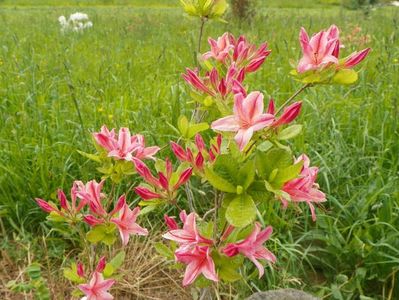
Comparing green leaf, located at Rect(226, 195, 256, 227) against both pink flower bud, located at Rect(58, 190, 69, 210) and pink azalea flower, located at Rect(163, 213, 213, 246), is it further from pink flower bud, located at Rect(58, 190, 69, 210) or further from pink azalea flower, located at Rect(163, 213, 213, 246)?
pink flower bud, located at Rect(58, 190, 69, 210)

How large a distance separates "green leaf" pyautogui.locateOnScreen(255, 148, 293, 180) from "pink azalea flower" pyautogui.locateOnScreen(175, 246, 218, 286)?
208 millimetres

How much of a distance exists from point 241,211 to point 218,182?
0.24 feet

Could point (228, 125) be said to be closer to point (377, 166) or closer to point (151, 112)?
point (377, 166)

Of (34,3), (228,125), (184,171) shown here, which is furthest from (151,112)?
(34,3)

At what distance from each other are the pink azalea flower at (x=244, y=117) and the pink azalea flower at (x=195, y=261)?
0.24 metres

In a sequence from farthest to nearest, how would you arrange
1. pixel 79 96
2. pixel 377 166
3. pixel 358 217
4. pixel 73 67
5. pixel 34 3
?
pixel 34 3, pixel 73 67, pixel 79 96, pixel 377 166, pixel 358 217

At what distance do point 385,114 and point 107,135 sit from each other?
6.23 ft

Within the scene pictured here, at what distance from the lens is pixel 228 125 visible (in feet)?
3.46

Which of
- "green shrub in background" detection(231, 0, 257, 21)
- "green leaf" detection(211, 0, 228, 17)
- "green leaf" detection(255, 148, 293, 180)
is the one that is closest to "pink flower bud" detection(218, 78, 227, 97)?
"green leaf" detection(255, 148, 293, 180)

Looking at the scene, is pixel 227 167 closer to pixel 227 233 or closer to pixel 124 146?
pixel 227 233

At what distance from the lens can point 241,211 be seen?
1034 millimetres

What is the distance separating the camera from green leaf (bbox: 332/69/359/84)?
1122mm

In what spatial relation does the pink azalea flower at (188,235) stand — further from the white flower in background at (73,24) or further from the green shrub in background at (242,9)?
the green shrub in background at (242,9)

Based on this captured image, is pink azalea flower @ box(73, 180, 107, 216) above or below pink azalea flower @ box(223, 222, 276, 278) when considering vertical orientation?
below
